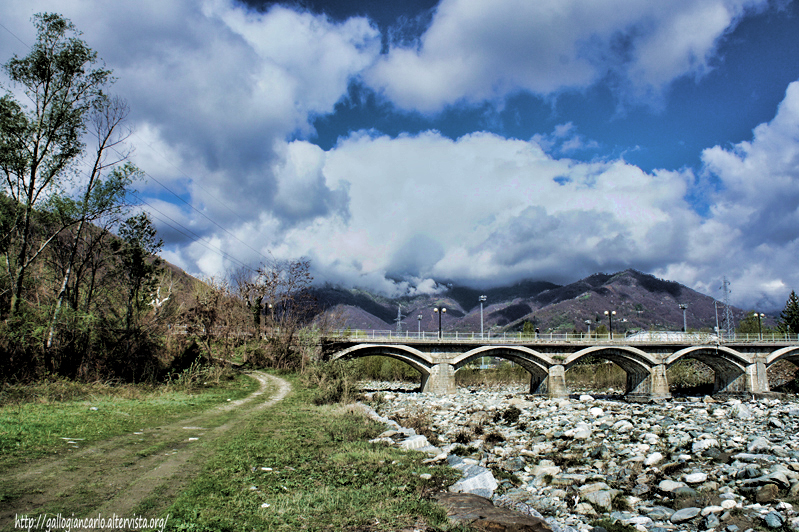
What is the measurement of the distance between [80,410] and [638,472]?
16130 millimetres

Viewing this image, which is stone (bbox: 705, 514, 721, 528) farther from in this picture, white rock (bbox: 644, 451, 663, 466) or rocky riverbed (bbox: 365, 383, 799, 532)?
white rock (bbox: 644, 451, 663, 466)

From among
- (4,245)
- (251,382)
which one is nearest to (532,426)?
(251,382)

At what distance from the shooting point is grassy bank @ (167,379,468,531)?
5.78m

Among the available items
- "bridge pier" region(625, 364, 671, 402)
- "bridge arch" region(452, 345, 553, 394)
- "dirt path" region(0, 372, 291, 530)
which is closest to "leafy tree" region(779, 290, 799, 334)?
"bridge pier" region(625, 364, 671, 402)

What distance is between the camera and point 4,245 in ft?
56.8

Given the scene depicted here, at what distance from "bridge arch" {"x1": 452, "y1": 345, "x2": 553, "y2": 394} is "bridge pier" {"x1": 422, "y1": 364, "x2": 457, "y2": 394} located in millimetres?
1006

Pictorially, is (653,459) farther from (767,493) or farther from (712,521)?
(712,521)

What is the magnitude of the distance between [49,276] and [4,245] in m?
2.01

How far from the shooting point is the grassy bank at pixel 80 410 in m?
8.48

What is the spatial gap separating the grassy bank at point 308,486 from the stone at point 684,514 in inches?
168

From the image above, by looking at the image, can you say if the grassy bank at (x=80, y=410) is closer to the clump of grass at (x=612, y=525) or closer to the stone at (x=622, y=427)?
the clump of grass at (x=612, y=525)

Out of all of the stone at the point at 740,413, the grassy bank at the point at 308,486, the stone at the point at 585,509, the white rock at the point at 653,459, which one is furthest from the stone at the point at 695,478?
the stone at the point at 740,413

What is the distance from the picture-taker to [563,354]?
44156 mm

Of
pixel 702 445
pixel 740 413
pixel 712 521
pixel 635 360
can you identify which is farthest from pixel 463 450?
pixel 635 360
